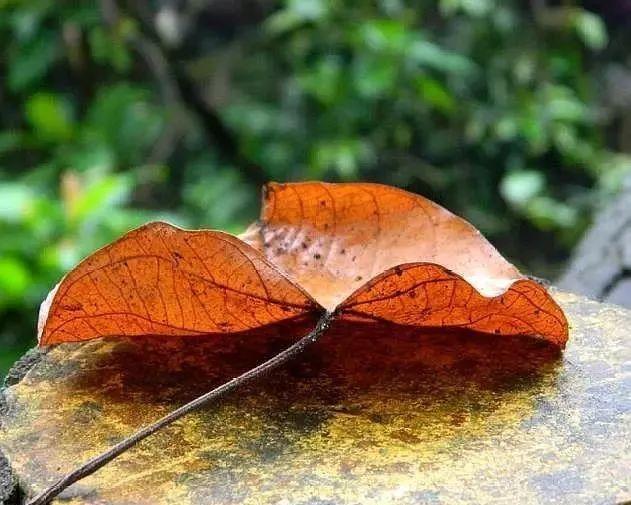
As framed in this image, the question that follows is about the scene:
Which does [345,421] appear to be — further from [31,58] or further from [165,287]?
[31,58]

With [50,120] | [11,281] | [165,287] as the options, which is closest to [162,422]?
[165,287]

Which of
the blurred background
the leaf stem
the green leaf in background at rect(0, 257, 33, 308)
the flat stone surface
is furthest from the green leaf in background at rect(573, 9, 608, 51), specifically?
the leaf stem

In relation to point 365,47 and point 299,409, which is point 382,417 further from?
point 365,47

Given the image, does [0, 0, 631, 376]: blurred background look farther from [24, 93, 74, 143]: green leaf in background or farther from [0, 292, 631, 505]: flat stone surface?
[0, 292, 631, 505]: flat stone surface

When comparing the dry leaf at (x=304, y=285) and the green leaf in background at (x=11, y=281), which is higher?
the green leaf in background at (x=11, y=281)

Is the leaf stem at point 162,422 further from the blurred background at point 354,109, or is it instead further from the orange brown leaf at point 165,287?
the blurred background at point 354,109

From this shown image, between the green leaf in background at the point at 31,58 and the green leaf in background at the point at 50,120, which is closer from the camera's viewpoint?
the green leaf in background at the point at 50,120

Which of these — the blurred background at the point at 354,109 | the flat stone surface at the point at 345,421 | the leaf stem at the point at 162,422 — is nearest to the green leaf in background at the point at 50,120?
the blurred background at the point at 354,109
